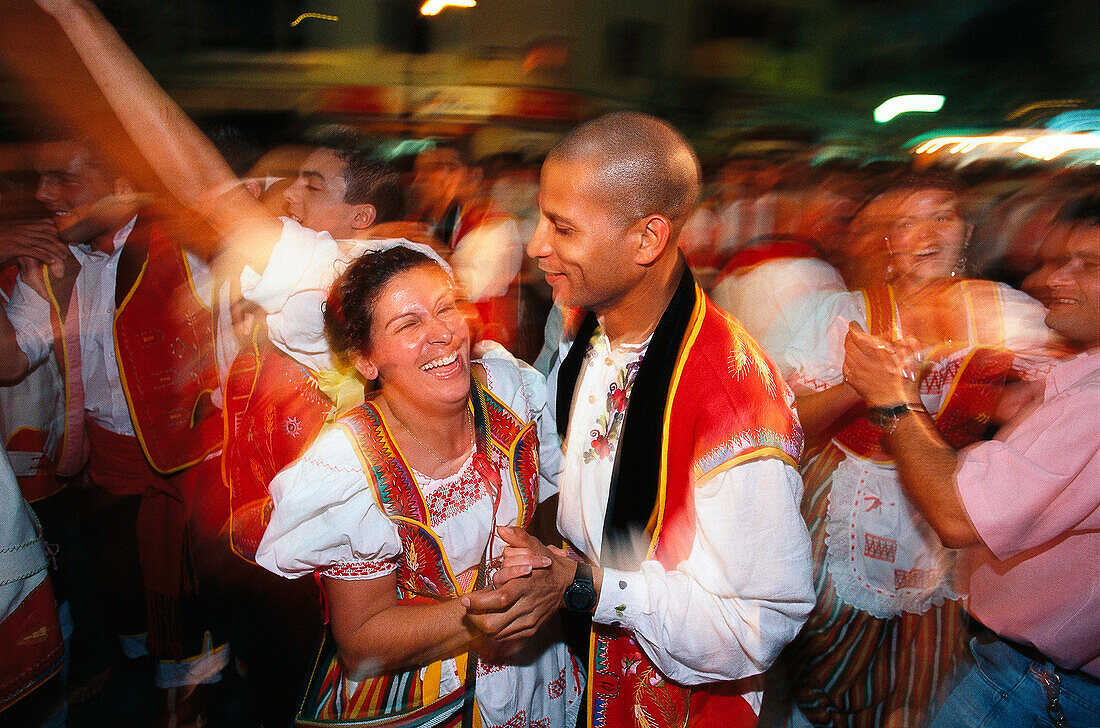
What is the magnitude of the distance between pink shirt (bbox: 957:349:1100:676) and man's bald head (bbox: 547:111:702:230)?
32.5 inches

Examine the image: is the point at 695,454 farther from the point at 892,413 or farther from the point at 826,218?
the point at 826,218

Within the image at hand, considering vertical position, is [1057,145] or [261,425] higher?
[1057,145]

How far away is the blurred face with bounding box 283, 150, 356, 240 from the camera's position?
179cm

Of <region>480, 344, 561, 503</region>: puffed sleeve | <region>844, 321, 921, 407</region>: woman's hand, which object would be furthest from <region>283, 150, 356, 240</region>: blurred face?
<region>844, 321, 921, 407</region>: woman's hand

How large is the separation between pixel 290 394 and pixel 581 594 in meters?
0.99

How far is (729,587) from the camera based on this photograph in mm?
1109

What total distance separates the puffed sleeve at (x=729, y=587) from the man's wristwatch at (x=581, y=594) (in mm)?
19

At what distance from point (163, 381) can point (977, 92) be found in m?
7.83

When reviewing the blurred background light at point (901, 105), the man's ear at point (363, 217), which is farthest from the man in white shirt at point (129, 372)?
the blurred background light at point (901, 105)

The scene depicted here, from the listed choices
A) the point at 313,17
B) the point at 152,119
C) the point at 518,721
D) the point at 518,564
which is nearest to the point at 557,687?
the point at 518,721

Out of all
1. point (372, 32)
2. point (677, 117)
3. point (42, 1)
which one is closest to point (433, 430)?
point (42, 1)

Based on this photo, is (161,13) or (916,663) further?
(161,13)

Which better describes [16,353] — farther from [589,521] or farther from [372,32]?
[372,32]

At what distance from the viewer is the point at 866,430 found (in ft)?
5.73
